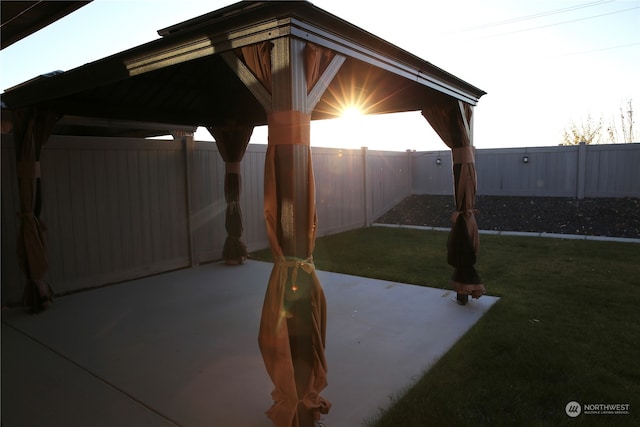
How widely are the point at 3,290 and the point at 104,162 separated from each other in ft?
6.30

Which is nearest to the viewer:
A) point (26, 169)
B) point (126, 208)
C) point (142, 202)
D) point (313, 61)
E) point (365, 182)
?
point (313, 61)

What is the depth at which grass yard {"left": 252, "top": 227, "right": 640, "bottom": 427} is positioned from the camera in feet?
8.61

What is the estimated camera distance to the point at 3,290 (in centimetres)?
483

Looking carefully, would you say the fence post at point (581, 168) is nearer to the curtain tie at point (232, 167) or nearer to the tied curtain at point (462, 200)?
the tied curtain at point (462, 200)

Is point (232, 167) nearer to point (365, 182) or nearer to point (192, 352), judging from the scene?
point (192, 352)

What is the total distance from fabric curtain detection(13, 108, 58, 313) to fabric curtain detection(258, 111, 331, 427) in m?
3.48

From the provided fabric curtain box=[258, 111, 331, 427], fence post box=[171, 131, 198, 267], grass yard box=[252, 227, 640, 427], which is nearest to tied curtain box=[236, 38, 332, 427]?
fabric curtain box=[258, 111, 331, 427]

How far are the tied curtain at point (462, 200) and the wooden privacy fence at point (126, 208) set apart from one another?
13.3 ft

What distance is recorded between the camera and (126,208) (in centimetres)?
590

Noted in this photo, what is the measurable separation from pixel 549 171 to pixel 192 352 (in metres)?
11.4

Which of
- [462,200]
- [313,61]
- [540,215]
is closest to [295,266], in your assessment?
[313,61]

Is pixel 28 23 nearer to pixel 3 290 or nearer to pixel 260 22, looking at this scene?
pixel 3 290

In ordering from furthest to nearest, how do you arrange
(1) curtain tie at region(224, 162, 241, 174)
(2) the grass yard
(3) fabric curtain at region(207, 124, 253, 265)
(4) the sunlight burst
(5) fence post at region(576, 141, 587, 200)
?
(5) fence post at region(576, 141, 587, 200), (1) curtain tie at region(224, 162, 241, 174), (3) fabric curtain at region(207, 124, 253, 265), (4) the sunlight burst, (2) the grass yard

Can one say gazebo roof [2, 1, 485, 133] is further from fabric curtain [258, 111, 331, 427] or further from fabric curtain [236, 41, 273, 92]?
fabric curtain [258, 111, 331, 427]
